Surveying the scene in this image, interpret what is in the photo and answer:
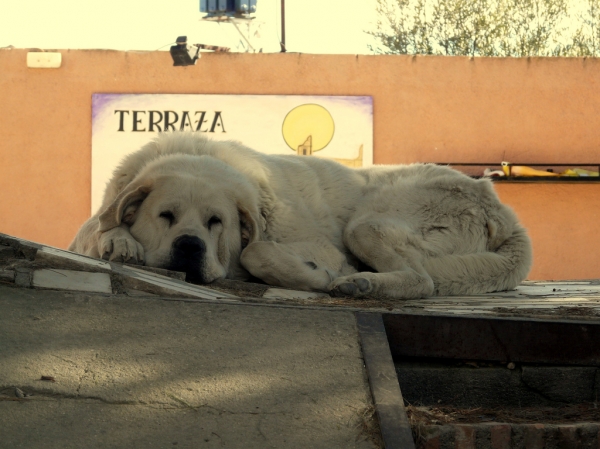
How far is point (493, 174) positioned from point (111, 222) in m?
8.94

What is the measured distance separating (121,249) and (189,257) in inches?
14.1

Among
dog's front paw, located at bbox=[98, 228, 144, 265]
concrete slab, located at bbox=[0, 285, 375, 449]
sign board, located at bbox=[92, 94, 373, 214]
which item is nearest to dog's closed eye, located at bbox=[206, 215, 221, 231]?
dog's front paw, located at bbox=[98, 228, 144, 265]

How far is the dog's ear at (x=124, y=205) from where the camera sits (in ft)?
15.8

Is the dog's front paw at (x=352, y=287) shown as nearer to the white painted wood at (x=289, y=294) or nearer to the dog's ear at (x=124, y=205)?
the white painted wood at (x=289, y=294)

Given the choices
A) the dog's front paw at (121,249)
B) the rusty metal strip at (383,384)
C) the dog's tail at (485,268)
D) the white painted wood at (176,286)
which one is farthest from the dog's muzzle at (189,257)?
the rusty metal strip at (383,384)

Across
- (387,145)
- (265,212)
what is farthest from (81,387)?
(387,145)

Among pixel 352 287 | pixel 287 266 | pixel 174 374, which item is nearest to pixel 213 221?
pixel 287 266

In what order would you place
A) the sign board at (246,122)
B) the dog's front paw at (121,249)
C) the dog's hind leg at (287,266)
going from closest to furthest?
the dog's front paw at (121,249) → the dog's hind leg at (287,266) → the sign board at (246,122)

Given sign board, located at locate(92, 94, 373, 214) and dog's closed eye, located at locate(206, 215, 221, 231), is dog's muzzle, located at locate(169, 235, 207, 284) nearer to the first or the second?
dog's closed eye, located at locate(206, 215, 221, 231)

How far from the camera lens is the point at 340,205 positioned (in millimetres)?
5551

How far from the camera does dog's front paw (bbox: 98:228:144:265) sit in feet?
14.8

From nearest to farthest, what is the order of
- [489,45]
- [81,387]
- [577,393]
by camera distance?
[81,387] → [577,393] → [489,45]

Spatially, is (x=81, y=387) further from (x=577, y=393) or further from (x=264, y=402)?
(x=577, y=393)

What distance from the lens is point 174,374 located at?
2.55 m
